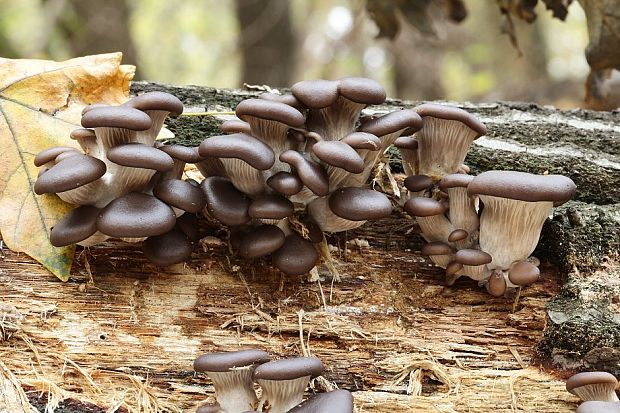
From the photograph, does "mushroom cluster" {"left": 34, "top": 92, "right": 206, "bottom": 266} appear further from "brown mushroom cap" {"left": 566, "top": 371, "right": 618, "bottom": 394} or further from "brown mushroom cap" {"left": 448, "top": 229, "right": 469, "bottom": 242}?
"brown mushroom cap" {"left": 566, "top": 371, "right": 618, "bottom": 394}

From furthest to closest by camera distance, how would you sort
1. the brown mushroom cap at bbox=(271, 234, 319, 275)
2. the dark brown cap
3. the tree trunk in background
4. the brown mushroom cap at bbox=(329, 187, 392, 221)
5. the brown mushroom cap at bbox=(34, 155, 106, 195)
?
the tree trunk in background
the brown mushroom cap at bbox=(271, 234, 319, 275)
the brown mushroom cap at bbox=(329, 187, 392, 221)
the dark brown cap
the brown mushroom cap at bbox=(34, 155, 106, 195)

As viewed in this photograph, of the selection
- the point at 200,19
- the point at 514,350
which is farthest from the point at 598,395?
the point at 200,19

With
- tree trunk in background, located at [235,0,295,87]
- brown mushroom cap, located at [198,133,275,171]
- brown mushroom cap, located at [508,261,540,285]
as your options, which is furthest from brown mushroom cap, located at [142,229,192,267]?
tree trunk in background, located at [235,0,295,87]

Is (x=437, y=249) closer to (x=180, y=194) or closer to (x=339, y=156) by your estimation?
(x=339, y=156)

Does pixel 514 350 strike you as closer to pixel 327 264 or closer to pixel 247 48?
pixel 327 264

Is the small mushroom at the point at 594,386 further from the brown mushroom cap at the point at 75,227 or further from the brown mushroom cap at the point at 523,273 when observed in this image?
the brown mushroom cap at the point at 75,227
